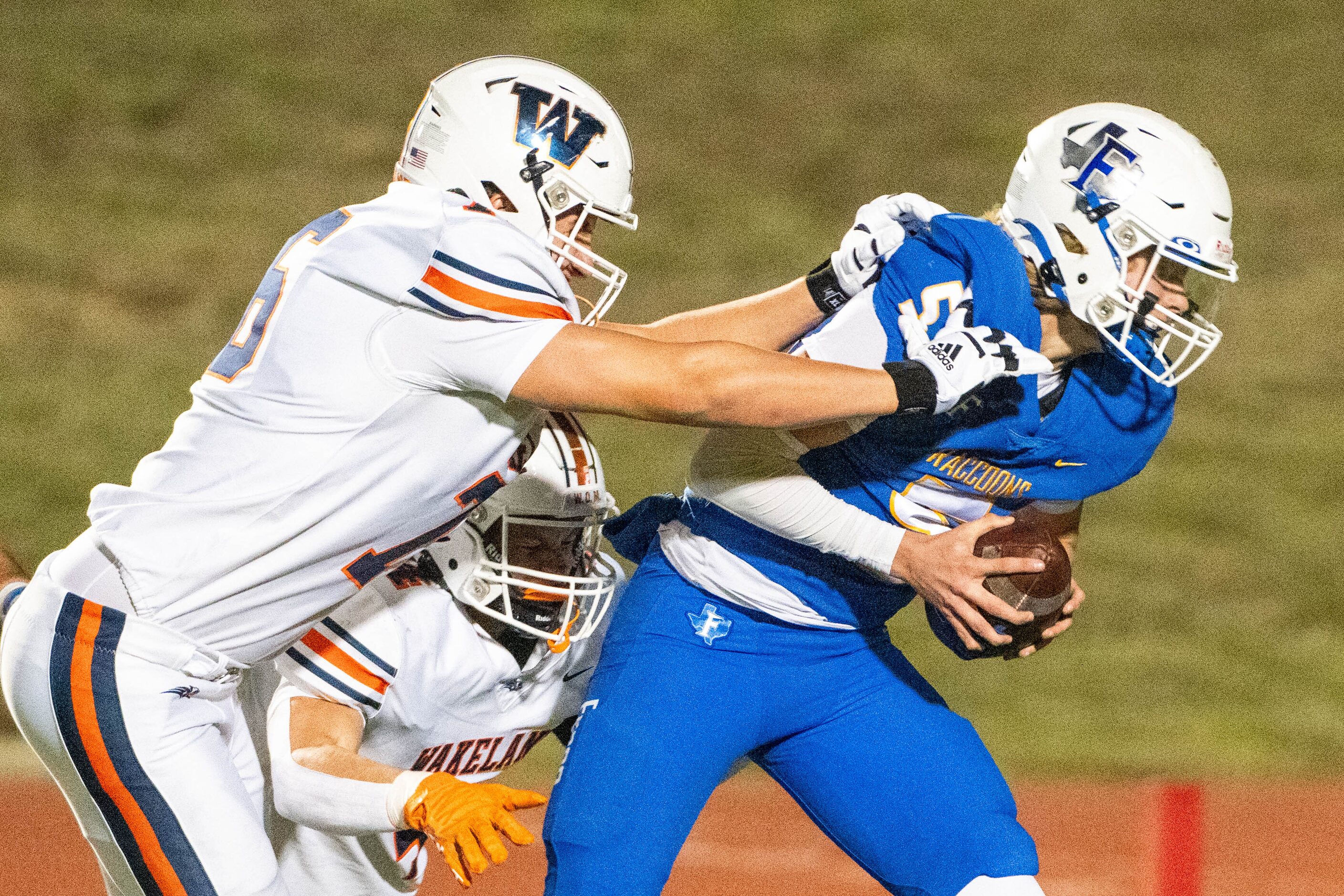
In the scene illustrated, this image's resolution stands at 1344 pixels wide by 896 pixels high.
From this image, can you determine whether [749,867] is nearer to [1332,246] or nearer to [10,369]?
[10,369]

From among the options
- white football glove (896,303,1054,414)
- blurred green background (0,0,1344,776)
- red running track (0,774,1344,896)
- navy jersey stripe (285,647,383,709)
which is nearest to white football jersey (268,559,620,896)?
navy jersey stripe (285,647,383,709)

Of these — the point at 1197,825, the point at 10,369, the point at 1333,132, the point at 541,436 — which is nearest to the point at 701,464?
the point at 541,436

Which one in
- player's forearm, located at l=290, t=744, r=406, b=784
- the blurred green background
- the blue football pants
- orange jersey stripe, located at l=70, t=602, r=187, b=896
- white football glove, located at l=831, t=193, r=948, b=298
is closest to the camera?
orange jersey stripe, located at l=70, t=602, r=187, b=896

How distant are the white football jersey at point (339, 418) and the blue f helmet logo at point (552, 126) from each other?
387mm

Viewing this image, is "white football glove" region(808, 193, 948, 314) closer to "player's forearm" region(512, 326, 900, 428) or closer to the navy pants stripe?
"player's forearm" region(512, 326, 900, 428)

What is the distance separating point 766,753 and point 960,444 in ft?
2.33

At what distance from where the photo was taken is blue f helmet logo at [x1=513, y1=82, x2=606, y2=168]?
9.28ft

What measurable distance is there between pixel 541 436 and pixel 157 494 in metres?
0.82

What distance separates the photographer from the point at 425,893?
4551 mm

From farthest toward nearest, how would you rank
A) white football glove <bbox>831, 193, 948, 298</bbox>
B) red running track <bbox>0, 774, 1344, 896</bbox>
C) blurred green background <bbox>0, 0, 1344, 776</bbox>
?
blurred green background <bbox>0, 0, 1344, 776</bbox> → red running track <bbox>0, 774, 1344, 896</bbox> → white football glove <bbox>831, 193, 948, 298</bbox>

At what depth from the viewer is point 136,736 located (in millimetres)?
2443

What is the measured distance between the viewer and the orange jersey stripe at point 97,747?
243 cm

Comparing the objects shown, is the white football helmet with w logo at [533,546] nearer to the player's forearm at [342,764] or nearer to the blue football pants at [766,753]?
the blue football pants at [766,753]

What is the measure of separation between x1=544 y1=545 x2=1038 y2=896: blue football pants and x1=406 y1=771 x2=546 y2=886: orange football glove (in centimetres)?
35
